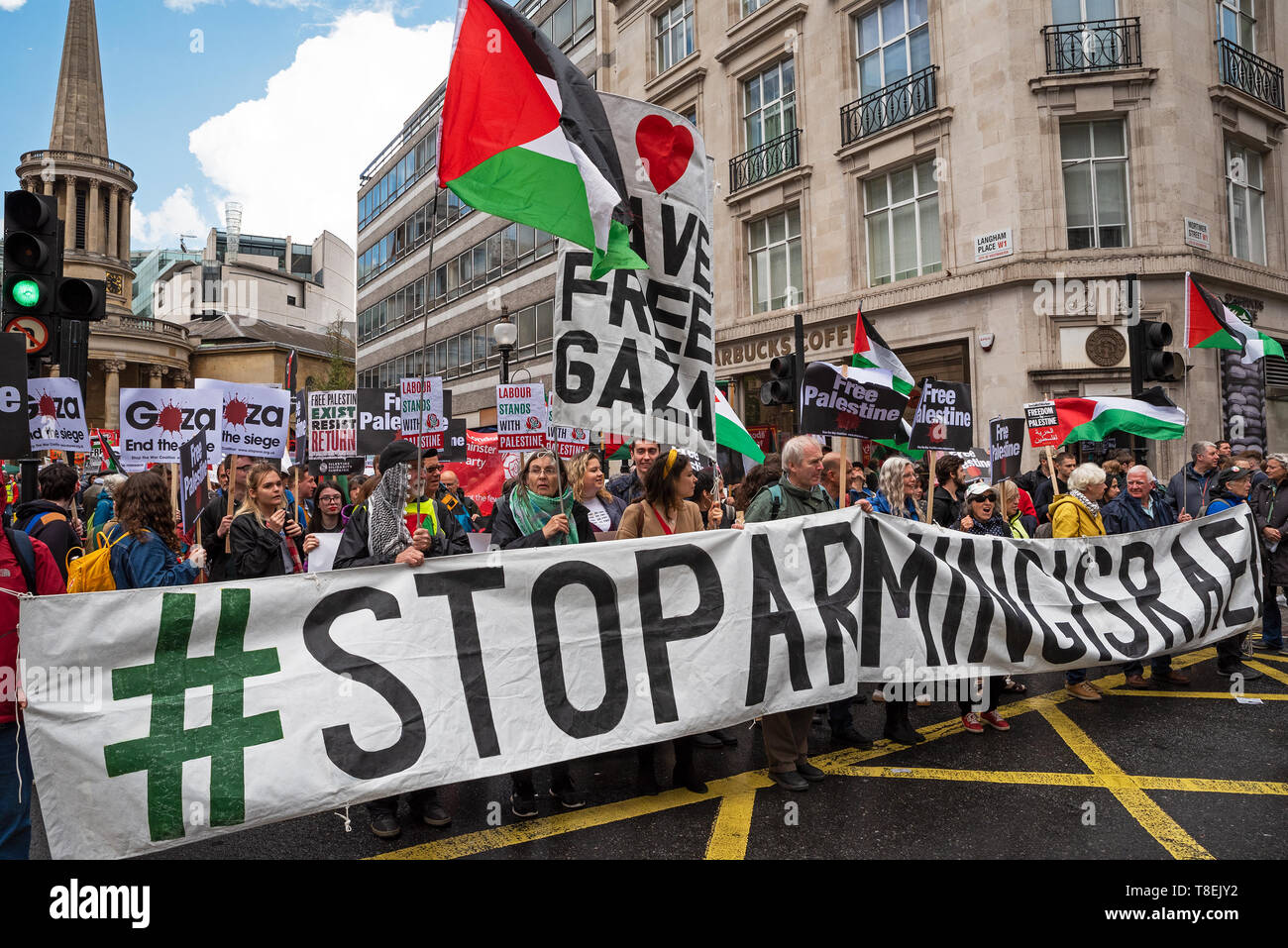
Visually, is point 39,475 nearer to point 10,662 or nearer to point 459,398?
point 10,662

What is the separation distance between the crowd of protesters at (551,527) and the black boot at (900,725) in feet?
0.04

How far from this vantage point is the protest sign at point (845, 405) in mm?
4875

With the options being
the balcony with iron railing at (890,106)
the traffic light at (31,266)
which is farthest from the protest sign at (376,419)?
the balcony with iron railing at (890,106)

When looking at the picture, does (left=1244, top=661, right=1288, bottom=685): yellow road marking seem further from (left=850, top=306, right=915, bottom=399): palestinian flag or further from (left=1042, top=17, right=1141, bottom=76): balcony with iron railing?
(left=1042, top=17, right=1141, bottom=76): balcony with iron railing

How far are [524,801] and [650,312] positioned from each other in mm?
2675

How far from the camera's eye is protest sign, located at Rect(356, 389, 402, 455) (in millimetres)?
10274

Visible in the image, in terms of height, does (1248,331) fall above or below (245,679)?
above

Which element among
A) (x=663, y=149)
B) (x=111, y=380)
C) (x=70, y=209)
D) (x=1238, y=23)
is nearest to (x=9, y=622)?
(x=663, y=149)

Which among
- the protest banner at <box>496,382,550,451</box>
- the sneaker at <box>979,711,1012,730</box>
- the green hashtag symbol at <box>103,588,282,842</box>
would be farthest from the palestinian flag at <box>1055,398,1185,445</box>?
the green hashtag symbol at <box>103,588,282,842</box>

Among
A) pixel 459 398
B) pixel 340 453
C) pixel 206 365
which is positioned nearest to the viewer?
pixel 340 453

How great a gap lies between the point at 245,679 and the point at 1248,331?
35.9 ft

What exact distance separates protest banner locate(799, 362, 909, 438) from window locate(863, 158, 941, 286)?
12.4 m

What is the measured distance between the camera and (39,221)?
18.9ft
